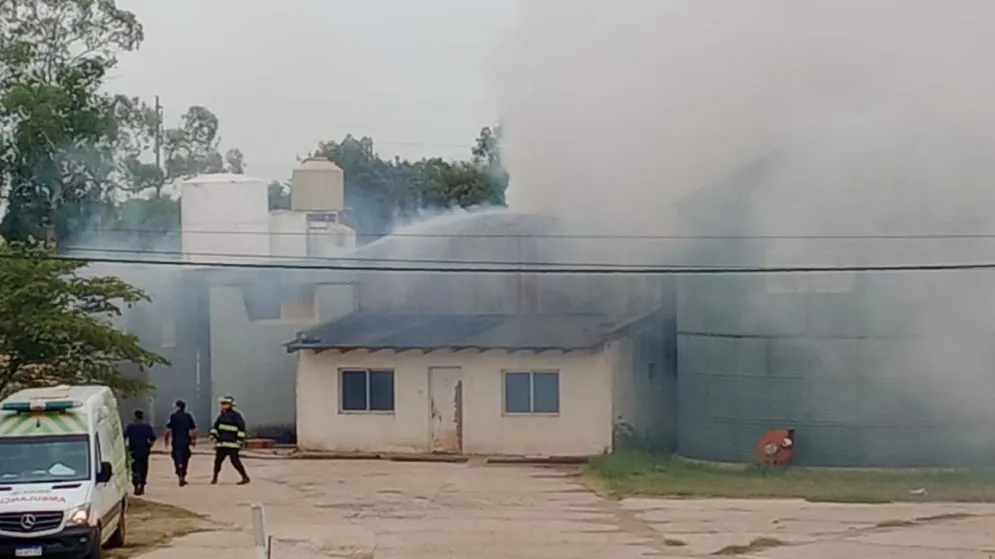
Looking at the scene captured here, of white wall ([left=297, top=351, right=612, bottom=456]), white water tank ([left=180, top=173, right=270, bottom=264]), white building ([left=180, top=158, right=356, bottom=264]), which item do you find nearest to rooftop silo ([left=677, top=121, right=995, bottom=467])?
white wall ([left=297, top=351, right=612, bottom=456])

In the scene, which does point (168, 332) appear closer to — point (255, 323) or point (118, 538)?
point (255, 323)

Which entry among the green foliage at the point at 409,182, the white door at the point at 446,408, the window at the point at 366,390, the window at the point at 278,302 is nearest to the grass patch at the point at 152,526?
the window at the point at 366,390

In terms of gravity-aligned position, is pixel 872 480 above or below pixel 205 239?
below

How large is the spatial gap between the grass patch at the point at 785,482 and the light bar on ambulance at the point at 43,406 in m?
9.52

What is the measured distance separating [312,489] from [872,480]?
31.0 ft

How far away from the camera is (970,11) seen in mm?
27406

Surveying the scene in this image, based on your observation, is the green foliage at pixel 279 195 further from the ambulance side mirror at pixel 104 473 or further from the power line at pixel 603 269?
the ambulance side mirror at pixel 104 473

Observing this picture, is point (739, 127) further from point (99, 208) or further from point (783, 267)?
point (99, 208)

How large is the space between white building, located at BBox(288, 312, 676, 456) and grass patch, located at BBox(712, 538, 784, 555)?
34.6 feet

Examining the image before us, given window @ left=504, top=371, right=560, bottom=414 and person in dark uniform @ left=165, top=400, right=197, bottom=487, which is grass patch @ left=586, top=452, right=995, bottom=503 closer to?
window @ left=504, top=371, right=560, bottom=414

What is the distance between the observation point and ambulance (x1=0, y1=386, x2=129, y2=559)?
16.0m

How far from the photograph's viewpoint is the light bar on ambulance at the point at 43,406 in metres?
17.3

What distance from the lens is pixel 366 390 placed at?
30.7 meters

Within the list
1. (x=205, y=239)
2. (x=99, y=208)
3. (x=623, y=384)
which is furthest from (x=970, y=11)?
(x=99, y=208)
